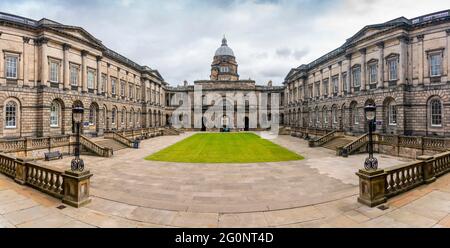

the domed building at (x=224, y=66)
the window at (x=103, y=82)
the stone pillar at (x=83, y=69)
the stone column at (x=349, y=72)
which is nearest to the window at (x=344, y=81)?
the stone column at (x=349, y=72)

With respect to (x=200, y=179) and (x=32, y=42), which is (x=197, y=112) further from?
(x=200, y=179)

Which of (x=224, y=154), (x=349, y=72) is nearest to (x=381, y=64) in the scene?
(x=349, y=72)

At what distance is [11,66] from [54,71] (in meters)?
3.32

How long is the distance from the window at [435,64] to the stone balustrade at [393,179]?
1515 centimetres

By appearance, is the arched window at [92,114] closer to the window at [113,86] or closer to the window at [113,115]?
the window at [113,115]

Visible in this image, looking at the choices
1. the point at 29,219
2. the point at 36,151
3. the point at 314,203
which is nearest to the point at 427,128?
the point at 314,203

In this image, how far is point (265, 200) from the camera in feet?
26.2

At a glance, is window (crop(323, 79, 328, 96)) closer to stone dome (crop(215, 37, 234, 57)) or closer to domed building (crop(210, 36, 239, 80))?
domed building (crop(210, 36, 239, 80))

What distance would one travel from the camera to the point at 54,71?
22953 millimetres

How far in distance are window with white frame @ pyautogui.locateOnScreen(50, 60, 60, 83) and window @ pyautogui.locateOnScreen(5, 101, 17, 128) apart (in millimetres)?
4047

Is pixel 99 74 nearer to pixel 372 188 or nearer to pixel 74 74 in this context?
pixel 74 74

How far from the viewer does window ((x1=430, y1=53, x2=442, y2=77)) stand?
1994cm

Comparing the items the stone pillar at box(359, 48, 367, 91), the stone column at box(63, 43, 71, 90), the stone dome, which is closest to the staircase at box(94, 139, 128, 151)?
the stone column at box(63, 43, 71, 90)

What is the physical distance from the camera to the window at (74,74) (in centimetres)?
2486
